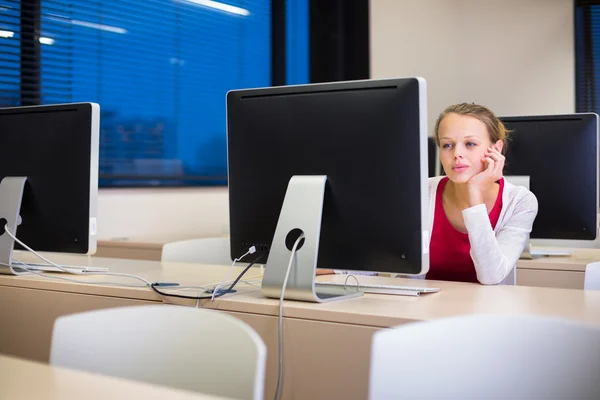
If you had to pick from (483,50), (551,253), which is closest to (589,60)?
(483,50)

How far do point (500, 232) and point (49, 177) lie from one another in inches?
52.7

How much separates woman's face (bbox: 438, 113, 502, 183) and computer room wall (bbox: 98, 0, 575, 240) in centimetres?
305

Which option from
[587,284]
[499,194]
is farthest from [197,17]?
[587,284]

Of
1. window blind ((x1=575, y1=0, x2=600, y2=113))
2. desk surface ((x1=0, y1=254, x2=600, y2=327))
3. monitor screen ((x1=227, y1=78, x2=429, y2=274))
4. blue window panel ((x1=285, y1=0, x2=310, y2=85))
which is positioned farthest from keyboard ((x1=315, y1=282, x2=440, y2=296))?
window blind ((x1=575, y1=0, x2=600, y2=113))

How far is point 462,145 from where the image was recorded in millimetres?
2238

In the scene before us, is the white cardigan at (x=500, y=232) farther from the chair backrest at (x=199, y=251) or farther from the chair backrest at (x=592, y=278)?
the chair backrest at (x=199, y=251)

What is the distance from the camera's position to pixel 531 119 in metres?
2.66

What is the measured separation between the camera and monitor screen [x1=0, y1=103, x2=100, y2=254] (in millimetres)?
2121

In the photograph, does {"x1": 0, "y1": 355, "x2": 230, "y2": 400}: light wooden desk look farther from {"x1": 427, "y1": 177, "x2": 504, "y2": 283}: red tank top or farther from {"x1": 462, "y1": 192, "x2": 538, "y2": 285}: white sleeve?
{"x1": 427, "y1": 177, "x2": 504, "y2": 283}: red tank top

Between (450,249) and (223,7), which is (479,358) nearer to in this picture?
(450,249)

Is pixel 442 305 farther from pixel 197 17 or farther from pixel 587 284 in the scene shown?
pixel 197 17

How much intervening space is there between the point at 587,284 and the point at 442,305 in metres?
0.60

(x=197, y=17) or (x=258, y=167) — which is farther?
(x=197, y=17)

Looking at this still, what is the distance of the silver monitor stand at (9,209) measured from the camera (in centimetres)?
218
